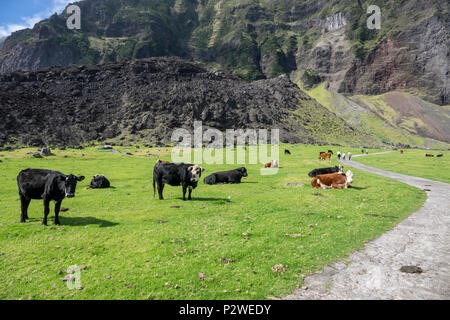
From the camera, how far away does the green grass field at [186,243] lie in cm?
797

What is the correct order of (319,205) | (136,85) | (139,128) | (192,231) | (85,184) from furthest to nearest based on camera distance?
(136,85)
(139,128)
(85,184)
(319,205)
(192,231)

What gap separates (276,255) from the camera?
10195 millimetres

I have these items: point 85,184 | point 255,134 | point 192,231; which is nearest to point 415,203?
point 192,231

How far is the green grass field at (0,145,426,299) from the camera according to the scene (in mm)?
7973

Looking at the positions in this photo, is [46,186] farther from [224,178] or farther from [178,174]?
[224,178]

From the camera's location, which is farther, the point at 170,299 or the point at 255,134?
the point at 255,134

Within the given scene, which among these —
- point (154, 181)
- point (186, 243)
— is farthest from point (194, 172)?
point (186, 243)

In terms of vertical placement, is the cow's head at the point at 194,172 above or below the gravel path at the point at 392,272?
above

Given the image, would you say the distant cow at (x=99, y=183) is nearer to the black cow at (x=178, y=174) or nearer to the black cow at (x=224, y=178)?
the black cow at (x=178, y=174)

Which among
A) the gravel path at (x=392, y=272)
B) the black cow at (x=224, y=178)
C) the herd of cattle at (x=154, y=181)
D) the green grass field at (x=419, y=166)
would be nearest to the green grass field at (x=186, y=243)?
the gravel path at (x=392, y=272)

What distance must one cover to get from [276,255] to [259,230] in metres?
3.01

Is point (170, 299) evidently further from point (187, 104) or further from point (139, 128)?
point (187, 104)
